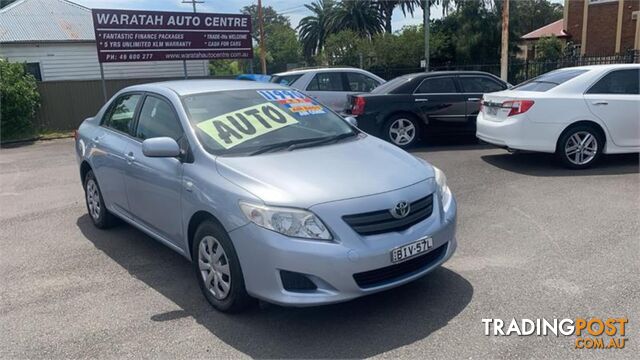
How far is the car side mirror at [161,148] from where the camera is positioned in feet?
13.6

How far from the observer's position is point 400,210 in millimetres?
3625

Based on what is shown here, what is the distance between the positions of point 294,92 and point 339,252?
240cm

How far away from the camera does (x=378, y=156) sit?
4.27 meters

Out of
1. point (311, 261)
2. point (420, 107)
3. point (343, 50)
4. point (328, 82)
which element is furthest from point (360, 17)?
point (311, 261)

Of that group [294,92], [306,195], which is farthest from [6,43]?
[306,195]

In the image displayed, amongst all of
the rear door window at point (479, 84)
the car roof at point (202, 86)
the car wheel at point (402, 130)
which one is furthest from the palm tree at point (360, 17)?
the car roof at point (202, 86)

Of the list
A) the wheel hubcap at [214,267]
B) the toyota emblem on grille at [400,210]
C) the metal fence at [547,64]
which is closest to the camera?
the toyota emblem on grille at [400,210]

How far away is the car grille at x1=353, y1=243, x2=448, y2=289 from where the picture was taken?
351 centimetres

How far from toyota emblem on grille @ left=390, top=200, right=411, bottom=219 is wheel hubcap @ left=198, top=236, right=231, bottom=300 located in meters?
1.18

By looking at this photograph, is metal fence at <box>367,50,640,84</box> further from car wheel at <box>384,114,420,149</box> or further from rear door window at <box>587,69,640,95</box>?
car wheel at <box>384,114,420,149</box>

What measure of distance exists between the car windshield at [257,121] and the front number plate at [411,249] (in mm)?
1318

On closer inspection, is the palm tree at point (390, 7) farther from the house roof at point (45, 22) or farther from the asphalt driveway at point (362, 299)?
the asphalt driveway at point (362, 299)

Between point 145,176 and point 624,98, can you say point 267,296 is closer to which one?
point 145,176

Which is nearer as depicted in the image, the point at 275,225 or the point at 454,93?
the point at 275,225
